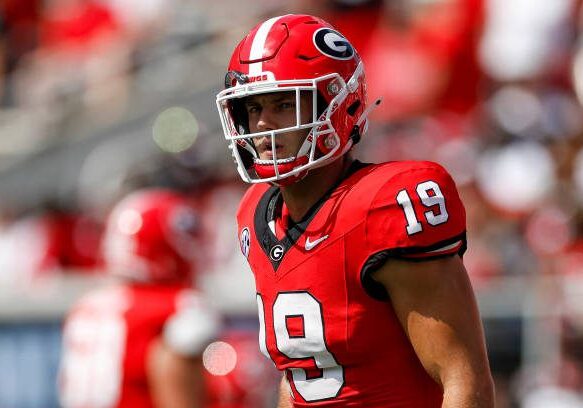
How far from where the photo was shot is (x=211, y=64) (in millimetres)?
9781

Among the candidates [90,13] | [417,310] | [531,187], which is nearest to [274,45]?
[417,310]

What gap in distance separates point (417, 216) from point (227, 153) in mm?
6352

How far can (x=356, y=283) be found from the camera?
3.13 meters

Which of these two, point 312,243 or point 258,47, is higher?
point 258,47

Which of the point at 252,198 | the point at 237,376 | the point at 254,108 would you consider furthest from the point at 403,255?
the point at 237,376

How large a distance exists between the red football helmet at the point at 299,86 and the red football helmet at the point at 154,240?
7.93 ft

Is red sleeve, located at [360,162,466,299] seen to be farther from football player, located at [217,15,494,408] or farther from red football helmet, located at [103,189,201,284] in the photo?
red football helmet, located at [103,189,201,284]

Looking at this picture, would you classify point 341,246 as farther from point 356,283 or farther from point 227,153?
point 227,153

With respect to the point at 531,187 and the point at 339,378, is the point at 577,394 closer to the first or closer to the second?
the point at 531,187

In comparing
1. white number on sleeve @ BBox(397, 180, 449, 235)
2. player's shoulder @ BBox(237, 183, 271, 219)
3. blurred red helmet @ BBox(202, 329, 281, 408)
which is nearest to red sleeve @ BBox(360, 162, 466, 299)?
white number on sleeve @ BBox(397, 180, 449, 235)

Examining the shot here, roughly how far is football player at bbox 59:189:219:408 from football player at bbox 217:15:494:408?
5.80 ft

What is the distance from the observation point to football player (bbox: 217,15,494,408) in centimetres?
303

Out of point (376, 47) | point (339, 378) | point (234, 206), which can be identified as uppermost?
point (339, 378)

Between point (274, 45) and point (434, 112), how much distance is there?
212 inches
